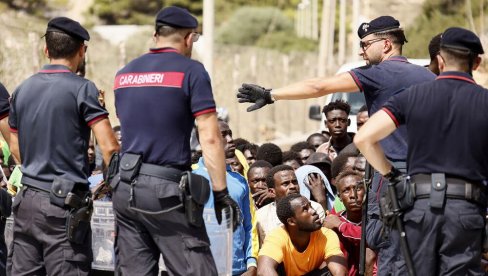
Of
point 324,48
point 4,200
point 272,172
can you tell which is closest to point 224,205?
point 4,200

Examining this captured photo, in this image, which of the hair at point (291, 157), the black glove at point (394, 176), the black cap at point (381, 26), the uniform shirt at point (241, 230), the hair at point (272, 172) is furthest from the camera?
Result: the hair at point (291, 157)

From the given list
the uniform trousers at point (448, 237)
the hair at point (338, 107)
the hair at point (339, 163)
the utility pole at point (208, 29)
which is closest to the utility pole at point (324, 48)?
the utility pole at point (208, 29)

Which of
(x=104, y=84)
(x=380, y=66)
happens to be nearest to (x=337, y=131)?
(x=380, y=66)

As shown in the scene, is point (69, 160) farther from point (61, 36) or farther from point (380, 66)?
point (380, 66)

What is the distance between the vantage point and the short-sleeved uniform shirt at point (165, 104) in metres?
6.99

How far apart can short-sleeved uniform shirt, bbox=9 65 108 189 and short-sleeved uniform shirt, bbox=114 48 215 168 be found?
1.28 feet

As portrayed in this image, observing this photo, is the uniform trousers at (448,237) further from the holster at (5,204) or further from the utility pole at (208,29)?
the utility pole at (208,29)

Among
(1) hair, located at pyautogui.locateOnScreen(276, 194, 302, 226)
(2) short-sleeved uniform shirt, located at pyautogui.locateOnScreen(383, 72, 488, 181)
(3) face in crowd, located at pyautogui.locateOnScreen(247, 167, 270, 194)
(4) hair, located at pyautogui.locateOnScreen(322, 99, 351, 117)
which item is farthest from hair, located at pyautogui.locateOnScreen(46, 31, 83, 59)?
(4) hair, located at pyautogui.locateOnScreen(322, 99, 351, 117)

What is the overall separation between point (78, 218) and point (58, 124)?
0.60 metres

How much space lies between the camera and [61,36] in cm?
757

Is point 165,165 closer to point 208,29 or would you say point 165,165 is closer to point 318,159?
point 318,159

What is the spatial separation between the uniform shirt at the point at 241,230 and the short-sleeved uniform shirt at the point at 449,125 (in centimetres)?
269

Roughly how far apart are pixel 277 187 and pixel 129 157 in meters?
3.66

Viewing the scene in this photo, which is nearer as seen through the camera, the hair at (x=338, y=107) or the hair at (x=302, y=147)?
the hair at (x=338, y=107)
